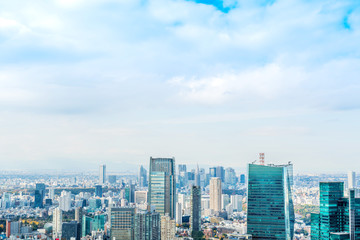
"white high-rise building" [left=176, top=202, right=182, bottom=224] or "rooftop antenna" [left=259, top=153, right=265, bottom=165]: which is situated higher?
"rooftop antenna" [left=259, top=153, right=265, bottom=165]

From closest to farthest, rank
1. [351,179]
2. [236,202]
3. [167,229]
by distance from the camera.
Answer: [167,229]
[351,179]
[236,202]

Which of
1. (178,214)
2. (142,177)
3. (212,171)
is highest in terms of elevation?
Answer: (212,171)

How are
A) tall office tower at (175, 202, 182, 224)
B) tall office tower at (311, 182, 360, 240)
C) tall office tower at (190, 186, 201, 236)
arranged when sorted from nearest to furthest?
tall office tower at (311, 182, 360, 240) → tall office tower at (190, 186, 201, 236) → tall office tower at (175, 202, 182, 224)

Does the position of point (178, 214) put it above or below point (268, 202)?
below

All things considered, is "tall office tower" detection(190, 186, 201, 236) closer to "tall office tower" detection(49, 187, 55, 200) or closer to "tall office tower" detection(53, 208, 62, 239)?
"tall office tower" detection(53, 208, 62, 239)

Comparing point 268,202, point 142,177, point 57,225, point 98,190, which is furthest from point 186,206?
point 268,202

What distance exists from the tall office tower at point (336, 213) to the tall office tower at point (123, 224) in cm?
763

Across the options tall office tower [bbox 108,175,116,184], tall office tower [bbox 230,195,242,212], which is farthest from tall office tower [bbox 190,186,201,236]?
tall office tower [bbox 108,175,116,184]

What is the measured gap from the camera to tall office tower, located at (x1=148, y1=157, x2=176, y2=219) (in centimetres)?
2536

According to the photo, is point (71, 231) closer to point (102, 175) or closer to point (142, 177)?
point (142, 177)

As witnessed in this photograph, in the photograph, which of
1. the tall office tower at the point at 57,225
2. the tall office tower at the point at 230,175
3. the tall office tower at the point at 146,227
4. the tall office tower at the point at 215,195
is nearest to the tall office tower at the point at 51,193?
the tall office tower at the point at 215,195

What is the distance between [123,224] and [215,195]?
18541 mm

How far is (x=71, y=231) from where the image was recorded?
67.8 feet

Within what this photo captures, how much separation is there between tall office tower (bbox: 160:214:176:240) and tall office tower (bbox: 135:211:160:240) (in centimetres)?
61
